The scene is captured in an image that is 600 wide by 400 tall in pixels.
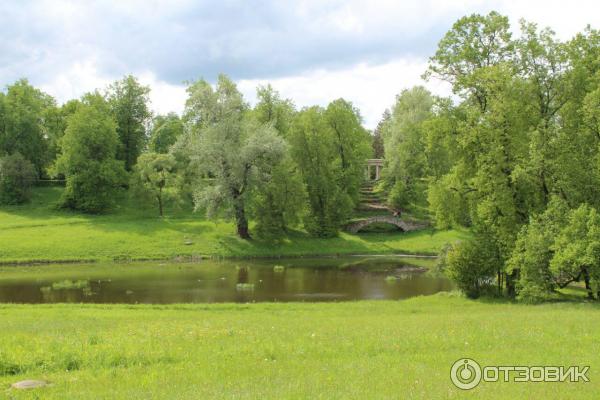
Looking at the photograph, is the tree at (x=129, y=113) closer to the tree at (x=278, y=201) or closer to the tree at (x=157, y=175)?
the tree at (x=157, y=175)

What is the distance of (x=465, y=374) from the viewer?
10375 millimetres

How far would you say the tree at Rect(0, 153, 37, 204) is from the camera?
70.7 m

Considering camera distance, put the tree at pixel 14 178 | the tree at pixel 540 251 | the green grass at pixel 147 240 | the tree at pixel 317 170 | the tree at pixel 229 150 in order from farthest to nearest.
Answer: the tree at pixel 14 178
the tree at pixel 317 170
the tree at pixel 229 150
the green grass at pixel 147 240
the tree at pixel 540 251

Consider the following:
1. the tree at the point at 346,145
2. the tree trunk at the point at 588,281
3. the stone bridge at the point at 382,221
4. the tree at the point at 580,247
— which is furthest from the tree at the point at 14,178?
the tree trunk at the point at 588,281

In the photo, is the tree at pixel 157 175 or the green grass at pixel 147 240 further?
the tree at pixel 157 175

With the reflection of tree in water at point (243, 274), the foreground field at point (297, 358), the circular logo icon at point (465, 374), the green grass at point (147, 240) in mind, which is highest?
the circular logo icon at point (465, 374)

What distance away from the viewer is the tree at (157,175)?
228 ft

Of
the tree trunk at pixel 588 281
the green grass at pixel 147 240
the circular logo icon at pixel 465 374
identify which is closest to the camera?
the circular logo icon at pixel 465 374

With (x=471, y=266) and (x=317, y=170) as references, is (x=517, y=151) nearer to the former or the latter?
(x=471, y=266)

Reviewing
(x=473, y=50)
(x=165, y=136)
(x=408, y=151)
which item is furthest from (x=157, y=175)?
(x=473, y=50)

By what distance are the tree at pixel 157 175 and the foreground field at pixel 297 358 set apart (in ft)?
171

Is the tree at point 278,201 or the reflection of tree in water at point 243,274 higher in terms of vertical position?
the tree at point 278,201

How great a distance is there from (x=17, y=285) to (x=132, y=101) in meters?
53.0

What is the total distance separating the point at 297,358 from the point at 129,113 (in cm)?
8119
